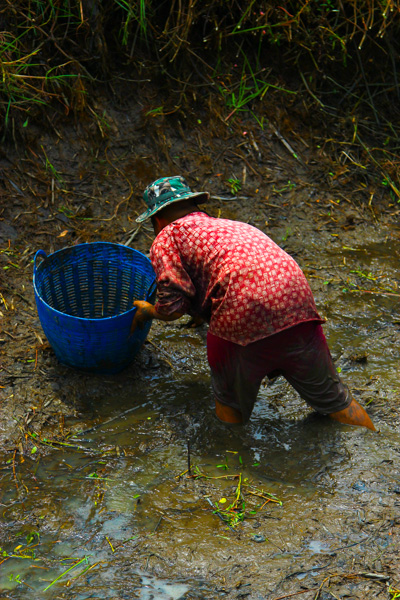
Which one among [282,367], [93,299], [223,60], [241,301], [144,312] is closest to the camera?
[241,301]

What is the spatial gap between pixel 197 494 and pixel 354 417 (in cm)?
98

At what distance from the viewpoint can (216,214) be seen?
5.39 metres

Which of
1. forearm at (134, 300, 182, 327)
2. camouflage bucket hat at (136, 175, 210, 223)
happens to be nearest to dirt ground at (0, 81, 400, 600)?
forearm at (134, 300, 182, 327)

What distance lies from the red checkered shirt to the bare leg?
0.61 meters

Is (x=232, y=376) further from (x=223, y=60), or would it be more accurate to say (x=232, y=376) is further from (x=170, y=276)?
(x=223, y=60)

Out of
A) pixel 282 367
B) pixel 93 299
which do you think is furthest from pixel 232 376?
pixel 93 299

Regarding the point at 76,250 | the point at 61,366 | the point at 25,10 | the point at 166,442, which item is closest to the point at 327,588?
the point at 166,442

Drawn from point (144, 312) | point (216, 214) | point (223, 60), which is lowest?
point (216, 214)

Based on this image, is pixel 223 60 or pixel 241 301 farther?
pixel 223 60

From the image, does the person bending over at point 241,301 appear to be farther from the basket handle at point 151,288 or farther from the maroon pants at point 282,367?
the basket handle at point 151,288

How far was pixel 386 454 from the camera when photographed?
11.0 feet

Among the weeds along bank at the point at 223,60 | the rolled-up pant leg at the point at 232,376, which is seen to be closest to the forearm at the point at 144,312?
the rolled-up pant leg at the point at 232,376

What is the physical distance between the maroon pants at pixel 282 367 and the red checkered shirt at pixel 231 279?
3.9 inches

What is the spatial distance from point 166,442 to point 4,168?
2700 mm
